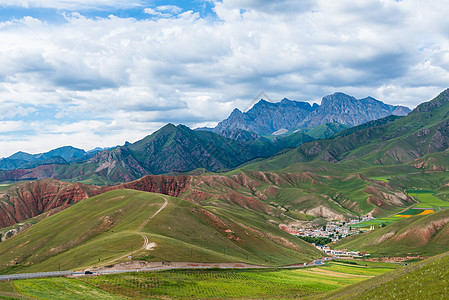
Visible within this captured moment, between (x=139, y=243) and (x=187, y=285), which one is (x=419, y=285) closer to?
(x=187, y=285)

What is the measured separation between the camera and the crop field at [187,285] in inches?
3236

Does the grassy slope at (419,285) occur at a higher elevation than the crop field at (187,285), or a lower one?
higher

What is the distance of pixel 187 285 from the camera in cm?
10381

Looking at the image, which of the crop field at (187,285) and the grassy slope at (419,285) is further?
the crop field at (187,285)

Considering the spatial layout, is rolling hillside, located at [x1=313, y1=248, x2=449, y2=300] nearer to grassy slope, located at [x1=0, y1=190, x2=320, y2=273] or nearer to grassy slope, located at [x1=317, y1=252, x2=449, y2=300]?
grassy slope, located at [x1=317, y1=252, x2=449, y2=300]

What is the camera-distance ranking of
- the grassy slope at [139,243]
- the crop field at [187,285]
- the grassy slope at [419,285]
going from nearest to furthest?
the grassy slope at [419,285] → the crop field at [187,285] → the grassy slope at [139,243]

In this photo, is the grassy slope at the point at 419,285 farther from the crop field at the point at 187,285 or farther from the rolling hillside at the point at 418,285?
the crop field at the point at 187,285

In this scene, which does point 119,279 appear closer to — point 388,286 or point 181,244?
point 181,244

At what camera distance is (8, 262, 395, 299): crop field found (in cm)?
8219

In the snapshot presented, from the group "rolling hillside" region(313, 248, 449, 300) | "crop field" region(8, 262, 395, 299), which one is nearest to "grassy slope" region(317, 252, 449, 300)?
"rolling hillside" region(313, 248, 449, 300)

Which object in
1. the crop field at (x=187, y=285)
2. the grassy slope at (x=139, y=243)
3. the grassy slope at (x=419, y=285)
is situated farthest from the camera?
the grassy slope at (x=139, y=243)

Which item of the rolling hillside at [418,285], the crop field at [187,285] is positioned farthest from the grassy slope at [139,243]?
the rolling hillside at [418,285]

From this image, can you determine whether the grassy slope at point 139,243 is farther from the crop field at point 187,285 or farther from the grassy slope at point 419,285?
the grassy slope at point 419,285

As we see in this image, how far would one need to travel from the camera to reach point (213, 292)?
9981cm
